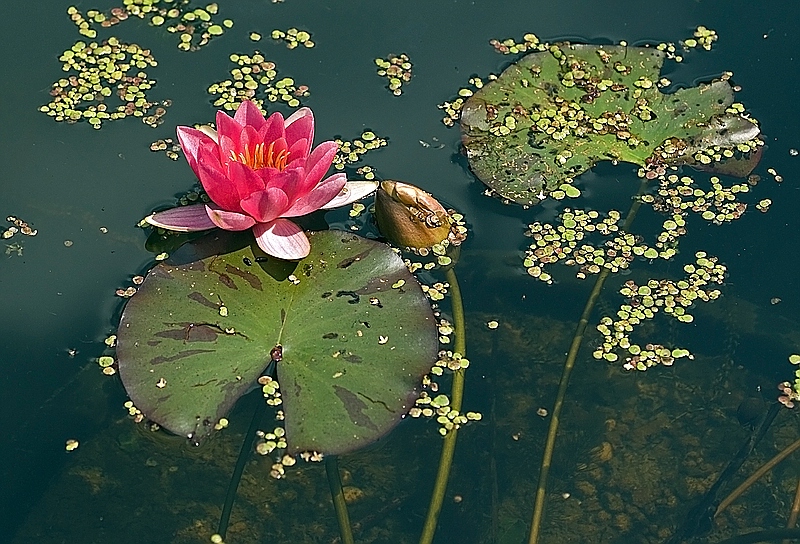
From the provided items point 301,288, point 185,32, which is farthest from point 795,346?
point 185,32

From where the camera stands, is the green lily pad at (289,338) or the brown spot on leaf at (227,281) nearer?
the green lily pad at (289,338)

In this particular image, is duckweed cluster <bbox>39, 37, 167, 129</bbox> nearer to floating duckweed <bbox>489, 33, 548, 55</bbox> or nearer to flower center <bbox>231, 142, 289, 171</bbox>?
flower center <bbox>231, 142, 289, 171</bbox>

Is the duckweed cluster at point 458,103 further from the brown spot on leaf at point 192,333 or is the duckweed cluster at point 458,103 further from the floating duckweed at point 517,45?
the brown spot on leaf at point 192,333

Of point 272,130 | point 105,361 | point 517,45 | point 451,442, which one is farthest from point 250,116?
point 517,45

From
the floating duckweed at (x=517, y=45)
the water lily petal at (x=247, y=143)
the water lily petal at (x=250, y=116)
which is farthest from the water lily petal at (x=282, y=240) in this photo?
the floating duckweed at (x=517, y=45)

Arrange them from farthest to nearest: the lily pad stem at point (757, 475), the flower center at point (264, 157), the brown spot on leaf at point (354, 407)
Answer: the flower center at point (264, 157) < the lily pad stem at point (757, 475) < the brown spot on leaf at point (354, 407)

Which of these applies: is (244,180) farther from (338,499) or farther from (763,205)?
(763,205)

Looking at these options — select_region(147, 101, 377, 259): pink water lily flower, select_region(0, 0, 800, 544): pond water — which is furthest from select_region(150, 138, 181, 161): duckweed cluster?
select_region(147, 101, 377, 259): pink water lily flower
